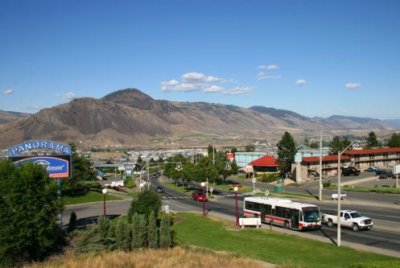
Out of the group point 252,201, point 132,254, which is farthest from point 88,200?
point 132,254

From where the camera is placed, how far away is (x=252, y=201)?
155 ft

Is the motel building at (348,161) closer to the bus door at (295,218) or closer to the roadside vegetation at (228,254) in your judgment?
the bus door at (295,218)

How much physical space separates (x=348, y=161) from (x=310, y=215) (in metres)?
70.3

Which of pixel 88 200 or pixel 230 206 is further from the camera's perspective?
pixel 88 200

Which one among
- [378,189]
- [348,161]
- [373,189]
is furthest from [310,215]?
[348,161]

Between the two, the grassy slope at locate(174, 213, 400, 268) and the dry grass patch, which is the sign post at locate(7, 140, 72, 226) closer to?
the grassy slope at locate(174, 213, 400, 268)

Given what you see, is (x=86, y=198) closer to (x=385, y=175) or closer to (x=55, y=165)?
(x=55, y=165)

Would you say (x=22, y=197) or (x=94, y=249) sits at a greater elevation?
(x=22, y=197)

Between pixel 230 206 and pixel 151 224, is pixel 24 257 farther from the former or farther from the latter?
pixel 230 206

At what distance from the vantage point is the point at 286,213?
4162cm

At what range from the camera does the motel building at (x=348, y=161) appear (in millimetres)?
Answer: 96438

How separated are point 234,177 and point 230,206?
59702 millimetres

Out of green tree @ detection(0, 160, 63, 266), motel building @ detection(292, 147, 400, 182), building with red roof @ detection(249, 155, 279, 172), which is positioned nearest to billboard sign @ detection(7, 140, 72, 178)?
green tree @ detection(0, 160, 63, 266)

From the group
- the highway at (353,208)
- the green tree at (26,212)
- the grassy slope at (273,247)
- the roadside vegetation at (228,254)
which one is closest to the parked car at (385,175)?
the highway at (353,208)
